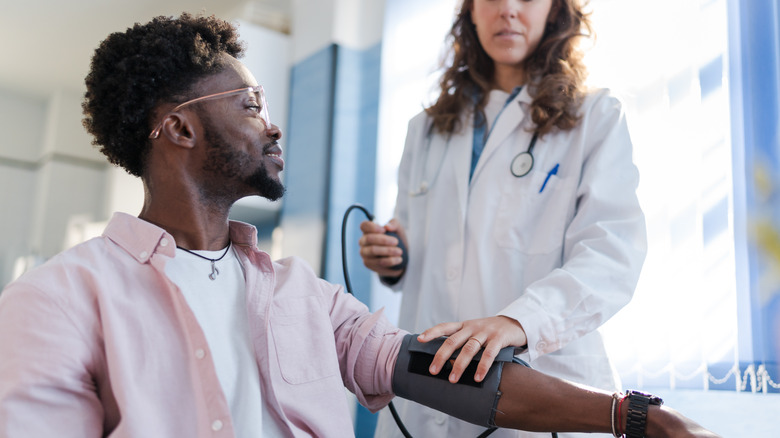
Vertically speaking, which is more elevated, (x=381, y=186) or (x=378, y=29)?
(x=378, y=29)

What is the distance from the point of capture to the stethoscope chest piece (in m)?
1.47

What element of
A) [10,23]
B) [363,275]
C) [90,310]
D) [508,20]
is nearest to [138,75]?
[90,310]

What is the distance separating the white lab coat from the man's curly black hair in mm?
561

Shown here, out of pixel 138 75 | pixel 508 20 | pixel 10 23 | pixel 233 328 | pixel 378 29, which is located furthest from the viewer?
pixel 10 23

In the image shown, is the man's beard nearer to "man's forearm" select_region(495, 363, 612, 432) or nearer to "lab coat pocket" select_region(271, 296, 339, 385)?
"lab coat pocket" select_region(271, 296, 339, 385)

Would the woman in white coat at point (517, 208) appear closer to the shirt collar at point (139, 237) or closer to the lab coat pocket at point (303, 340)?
the lab coat pocket at point (303, 340)

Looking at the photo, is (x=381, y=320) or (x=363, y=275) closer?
(x=381, y=320)

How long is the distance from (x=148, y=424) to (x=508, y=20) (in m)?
1.06

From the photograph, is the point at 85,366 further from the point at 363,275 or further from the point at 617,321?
the point at 363,275

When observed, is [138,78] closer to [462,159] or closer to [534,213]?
[462,159]

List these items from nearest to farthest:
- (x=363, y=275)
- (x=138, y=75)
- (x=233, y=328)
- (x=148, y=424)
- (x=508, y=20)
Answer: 1. (x=148, y=424)
2. (x=233, y=328)
3. (x=138, y=75)
4. (x=508, y=20)
5. (x=363, y=275)

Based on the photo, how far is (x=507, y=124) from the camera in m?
1.54

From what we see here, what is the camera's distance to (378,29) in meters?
2.74

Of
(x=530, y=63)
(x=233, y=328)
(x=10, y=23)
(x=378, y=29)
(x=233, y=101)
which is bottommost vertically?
(x=233, y=328)
